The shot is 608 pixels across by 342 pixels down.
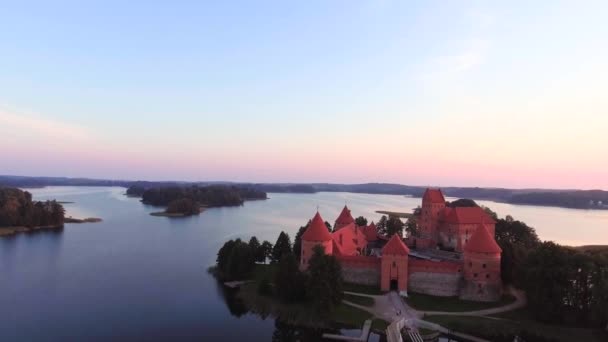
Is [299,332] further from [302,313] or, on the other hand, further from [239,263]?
[239,263]

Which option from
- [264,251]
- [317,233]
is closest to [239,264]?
[264,251]

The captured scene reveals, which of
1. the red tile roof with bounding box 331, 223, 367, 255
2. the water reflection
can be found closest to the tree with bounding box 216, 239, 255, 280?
the water reflection

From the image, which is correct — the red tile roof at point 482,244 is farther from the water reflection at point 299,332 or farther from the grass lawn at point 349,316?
the water reflection at point 299,332

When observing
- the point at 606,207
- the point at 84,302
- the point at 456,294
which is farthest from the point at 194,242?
the point at 606,207

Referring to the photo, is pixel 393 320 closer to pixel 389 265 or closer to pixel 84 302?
pixel 389 265

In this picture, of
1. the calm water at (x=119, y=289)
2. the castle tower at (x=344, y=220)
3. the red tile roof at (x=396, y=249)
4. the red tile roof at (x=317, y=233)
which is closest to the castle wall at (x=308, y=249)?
the red tile roof at (x=317, y=233)

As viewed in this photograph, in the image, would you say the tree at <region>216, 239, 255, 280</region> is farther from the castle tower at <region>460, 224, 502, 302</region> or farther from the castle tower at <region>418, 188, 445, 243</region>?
the castle tower at <region>418, 188, 445, 243</region>
